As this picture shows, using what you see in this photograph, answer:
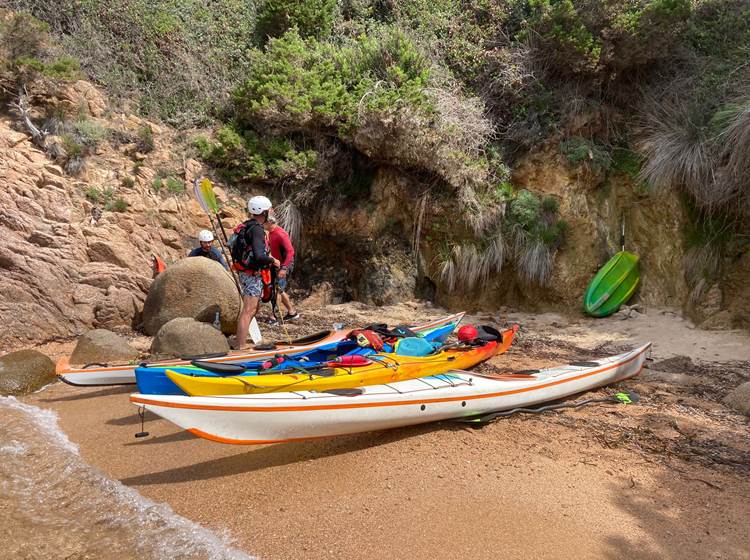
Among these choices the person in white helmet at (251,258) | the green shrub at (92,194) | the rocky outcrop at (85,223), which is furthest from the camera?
the green shrub at (92,194)

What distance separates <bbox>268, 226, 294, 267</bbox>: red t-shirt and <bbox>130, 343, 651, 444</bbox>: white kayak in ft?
10.6

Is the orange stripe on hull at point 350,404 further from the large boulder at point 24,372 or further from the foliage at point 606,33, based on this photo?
the foliage at point 606,33

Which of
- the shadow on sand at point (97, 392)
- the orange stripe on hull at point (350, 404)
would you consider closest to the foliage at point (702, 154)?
the orange stripe on hull at point (350, 404)

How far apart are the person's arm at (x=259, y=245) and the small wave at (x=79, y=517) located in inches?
96.9

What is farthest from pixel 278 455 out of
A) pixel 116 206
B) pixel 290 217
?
pixel 116 206

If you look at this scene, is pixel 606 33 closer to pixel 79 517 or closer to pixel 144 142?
pixel 144 142

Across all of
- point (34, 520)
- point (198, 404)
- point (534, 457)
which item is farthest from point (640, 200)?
point (34, 520)

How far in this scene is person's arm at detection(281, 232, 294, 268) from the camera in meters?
6.51

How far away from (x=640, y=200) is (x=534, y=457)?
5591 millimetres

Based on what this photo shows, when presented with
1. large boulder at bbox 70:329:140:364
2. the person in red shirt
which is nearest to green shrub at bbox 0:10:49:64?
the person in red shirt

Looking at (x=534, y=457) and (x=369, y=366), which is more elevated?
(x=369, y=366)

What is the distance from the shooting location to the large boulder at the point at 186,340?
542cm

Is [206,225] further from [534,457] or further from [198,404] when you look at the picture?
[534,457]

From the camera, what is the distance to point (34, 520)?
2.80 m
